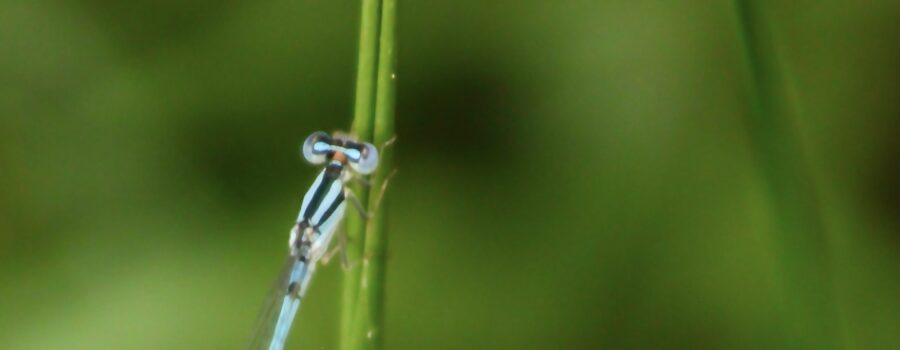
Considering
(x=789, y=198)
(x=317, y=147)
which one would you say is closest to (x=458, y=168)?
(x=317, y=147)

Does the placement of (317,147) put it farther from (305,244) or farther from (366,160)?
(366,160)

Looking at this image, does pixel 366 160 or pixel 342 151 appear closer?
pixel 366 160

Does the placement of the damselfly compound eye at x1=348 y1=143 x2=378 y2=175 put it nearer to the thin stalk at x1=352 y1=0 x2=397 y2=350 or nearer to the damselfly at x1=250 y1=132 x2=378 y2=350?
the thin stalk at x1=352 y1=0 x2=397 y2=350

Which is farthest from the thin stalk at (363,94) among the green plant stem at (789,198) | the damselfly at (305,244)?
the damselfly at (305,244)

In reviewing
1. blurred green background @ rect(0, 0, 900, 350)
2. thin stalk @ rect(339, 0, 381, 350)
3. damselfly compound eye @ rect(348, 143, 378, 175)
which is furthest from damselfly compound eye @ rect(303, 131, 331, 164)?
thin stalk @ rect(339, 0, 381, 350)

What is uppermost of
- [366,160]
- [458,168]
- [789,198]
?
[366,160]

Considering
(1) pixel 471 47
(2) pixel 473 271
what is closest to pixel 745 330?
(2) pixel 473 271

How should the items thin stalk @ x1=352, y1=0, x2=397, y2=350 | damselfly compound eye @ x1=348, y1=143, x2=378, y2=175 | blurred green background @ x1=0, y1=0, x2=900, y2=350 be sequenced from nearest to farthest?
thin stalk @ x1=352, y1=0, x2=397, y2=350 < damselfly compound eye @ x1=348, y1=143, x2=378, y2=175 < blurred green background @ x1=0, y1=0, x2=900, y2=350
